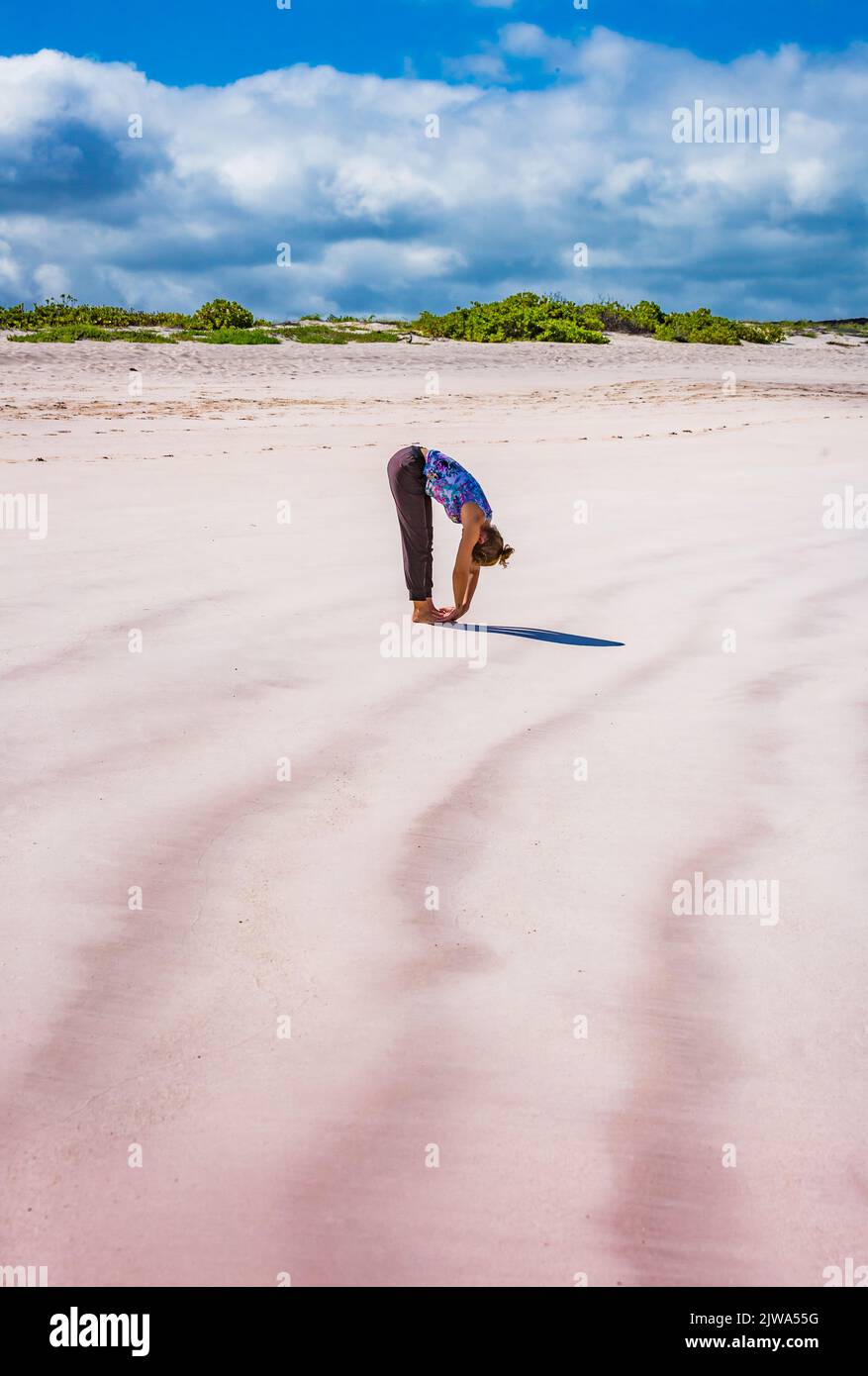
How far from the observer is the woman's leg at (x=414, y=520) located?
483 cm

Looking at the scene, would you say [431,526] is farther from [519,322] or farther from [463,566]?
[519,322]

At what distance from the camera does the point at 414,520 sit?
196 inches

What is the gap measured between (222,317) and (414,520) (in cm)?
1851

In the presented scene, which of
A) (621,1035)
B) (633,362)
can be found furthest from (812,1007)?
(633,362)

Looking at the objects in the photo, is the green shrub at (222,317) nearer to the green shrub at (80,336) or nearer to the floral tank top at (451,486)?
the green shrub at (80,336)

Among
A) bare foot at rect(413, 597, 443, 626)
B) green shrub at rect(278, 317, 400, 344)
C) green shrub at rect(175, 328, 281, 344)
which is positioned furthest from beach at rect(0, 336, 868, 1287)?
green shrub at rect(278, 317, 400, 344)

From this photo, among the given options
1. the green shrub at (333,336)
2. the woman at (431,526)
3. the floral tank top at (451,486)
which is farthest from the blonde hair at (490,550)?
the green shrub at (333,336)

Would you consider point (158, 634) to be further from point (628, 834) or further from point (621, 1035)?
point (621, 1035)

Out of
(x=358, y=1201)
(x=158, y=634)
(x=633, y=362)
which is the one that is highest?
(x=633, y=362)

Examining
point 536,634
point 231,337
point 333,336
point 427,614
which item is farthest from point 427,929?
point 333,336

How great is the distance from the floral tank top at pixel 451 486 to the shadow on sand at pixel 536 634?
0.54 meters

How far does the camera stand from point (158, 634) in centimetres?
421

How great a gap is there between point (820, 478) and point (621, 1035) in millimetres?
7213

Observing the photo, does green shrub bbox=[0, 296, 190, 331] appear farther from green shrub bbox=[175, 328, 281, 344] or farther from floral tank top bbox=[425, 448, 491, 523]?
floral tank top bbox=[425, 448, 491, 523]
